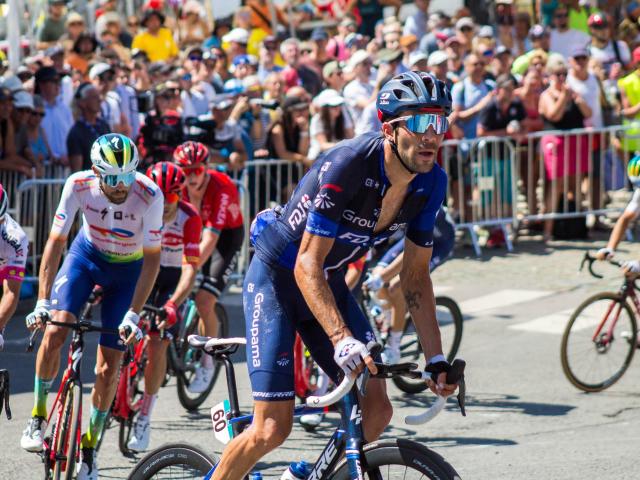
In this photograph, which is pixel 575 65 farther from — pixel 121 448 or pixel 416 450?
pixel 416 450

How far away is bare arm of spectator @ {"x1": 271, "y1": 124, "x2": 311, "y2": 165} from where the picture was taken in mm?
13727

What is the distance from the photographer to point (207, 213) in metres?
8.91

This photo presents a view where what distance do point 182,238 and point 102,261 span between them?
1270 mm

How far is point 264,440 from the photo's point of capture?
15.8 ft

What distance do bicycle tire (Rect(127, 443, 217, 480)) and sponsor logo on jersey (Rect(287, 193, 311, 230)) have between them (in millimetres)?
1047

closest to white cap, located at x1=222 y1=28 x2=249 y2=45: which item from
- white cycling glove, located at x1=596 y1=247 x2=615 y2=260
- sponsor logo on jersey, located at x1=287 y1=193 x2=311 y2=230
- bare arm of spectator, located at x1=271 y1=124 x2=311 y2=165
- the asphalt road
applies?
bare arm of spectator, located at x1=271 y1=124 x2=311 y2=165

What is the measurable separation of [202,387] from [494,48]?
10.0m

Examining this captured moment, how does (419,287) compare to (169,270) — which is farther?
(169,270)

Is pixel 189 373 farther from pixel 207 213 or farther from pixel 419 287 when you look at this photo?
pixel 419 287

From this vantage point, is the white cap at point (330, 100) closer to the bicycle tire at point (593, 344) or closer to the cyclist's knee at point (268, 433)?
the bicycle tire at point (593, 344)

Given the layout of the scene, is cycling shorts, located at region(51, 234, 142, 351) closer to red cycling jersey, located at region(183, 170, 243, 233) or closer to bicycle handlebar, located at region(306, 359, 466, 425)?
red cycling jersey, located at region(183, 170, 243, 233)

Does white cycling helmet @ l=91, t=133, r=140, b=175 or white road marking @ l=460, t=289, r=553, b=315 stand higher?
white cycling helmet @ l=91, t=133, r=140, b=175

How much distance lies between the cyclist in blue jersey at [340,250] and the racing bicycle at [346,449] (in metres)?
0.11

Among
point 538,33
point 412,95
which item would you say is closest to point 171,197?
point 412,95
